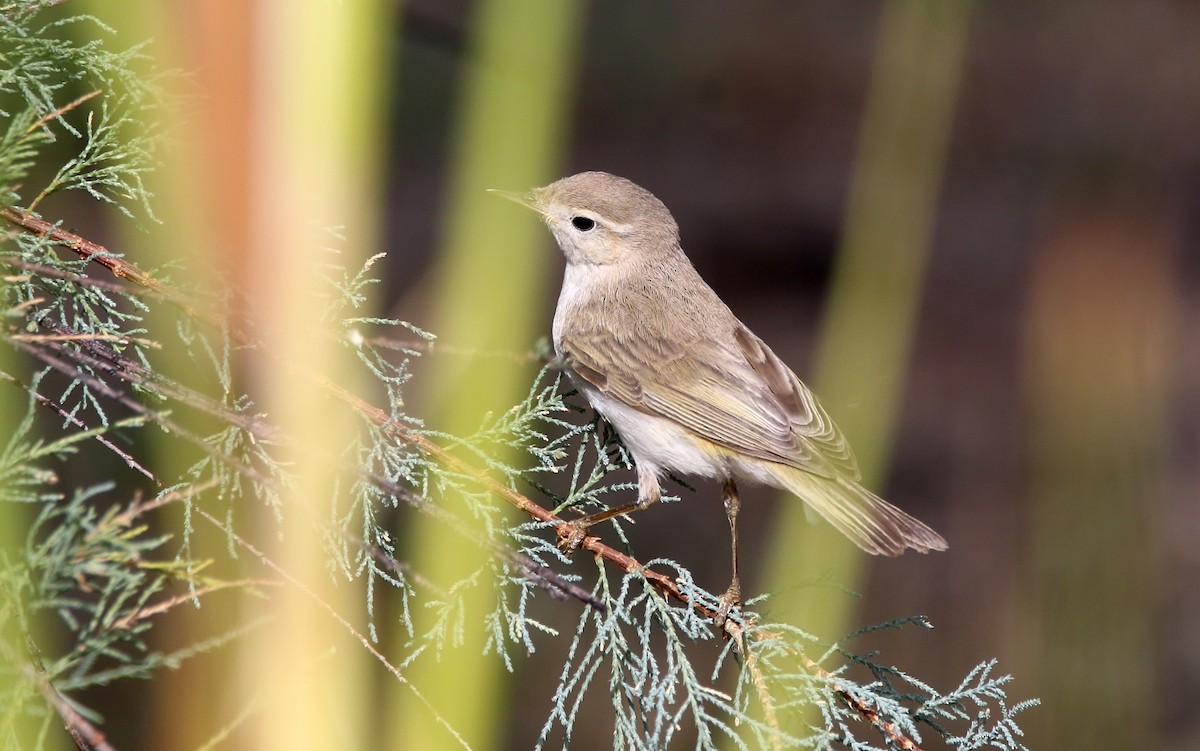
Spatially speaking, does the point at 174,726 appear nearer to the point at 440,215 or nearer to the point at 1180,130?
the point at 440,215

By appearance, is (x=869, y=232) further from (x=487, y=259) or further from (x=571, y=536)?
(x=487, y=259)

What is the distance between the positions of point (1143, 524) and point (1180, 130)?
625 centimetres

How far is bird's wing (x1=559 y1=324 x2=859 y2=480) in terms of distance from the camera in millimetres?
3277

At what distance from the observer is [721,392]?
343cm

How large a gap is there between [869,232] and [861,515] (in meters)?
1.29

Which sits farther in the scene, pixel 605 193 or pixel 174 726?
pixel 605 193

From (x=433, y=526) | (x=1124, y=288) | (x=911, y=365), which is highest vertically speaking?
(x=433, y=526)

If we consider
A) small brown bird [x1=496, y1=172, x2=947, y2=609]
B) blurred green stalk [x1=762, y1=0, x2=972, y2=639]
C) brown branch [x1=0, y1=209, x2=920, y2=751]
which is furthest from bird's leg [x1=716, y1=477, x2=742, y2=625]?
brown branch [x1=0, y1=209, x2=920, y2=751]

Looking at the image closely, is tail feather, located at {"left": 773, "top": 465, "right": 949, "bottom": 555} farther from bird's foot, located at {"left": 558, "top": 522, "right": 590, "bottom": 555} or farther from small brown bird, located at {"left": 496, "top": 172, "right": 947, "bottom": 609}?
bird's foot, located at {"left": 558, "top": 522, "right": 590, "bottom": 555}

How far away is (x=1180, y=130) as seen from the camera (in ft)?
28.6

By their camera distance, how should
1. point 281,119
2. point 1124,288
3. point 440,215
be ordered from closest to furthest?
point 281,119, point 1124,288, point 440,215

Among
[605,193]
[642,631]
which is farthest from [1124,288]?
[642,631]

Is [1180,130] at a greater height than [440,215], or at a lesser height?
greater

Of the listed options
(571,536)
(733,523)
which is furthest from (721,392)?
(571,536)
